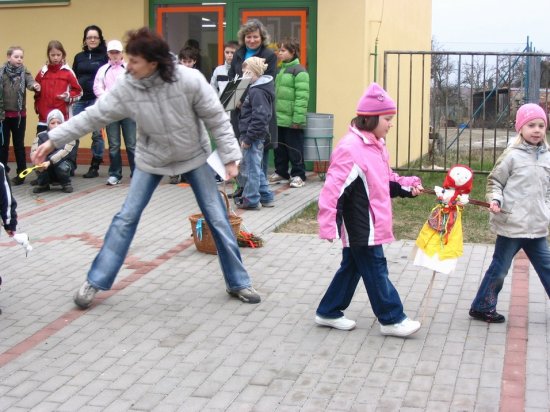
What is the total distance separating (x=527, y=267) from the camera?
24.5ft

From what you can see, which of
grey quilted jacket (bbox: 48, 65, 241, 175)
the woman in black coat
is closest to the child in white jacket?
the woman in black coat

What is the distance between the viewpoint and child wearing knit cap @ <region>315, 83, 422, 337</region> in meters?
5.42

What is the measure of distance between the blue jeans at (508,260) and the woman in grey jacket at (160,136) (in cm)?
167

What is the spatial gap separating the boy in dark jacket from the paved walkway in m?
1.50

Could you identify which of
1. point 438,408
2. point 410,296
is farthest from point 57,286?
point 438,408

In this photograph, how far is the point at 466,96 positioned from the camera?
1361 cm

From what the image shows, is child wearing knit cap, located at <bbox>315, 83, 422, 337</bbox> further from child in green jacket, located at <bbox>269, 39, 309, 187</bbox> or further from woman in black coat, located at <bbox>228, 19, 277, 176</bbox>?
child in green jacket, located at <bbox>269, 39, 309, 187</bbox>

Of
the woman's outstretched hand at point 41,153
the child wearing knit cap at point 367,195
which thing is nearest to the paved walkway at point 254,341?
the child wearing knit cap at point 367,195

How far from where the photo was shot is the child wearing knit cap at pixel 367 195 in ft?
17.8

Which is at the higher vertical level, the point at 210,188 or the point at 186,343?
the point at 210,188

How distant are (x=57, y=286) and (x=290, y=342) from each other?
2.25 m

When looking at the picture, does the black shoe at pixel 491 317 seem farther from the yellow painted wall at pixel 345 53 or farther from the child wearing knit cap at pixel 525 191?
the yellow painted wall at pixel 345 53

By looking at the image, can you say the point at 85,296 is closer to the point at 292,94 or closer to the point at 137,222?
the point at 137,222

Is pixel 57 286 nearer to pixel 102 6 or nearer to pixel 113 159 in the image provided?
pixel 113 159
